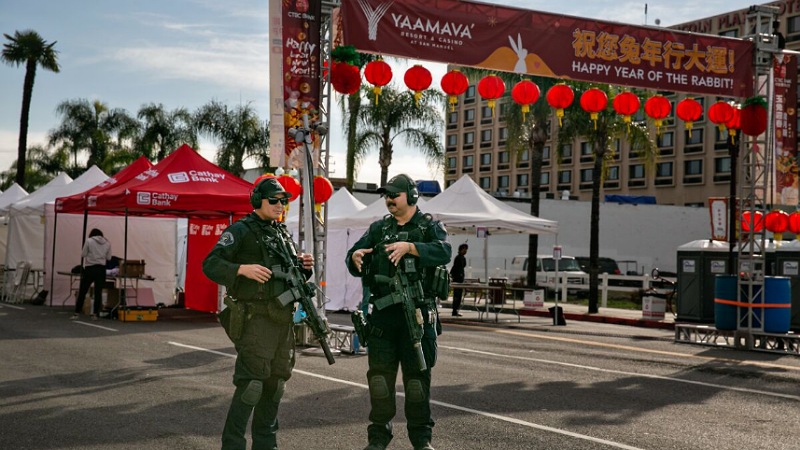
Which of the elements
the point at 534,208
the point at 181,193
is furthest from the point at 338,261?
the point at 534,208

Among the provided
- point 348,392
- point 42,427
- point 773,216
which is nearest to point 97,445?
point 42,427

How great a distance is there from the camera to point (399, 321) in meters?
6.48

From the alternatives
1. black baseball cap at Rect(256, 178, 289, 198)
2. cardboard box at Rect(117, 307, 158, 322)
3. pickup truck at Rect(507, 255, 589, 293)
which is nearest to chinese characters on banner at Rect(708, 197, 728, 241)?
pickup truck at Rect(507, 255, 589, 293)

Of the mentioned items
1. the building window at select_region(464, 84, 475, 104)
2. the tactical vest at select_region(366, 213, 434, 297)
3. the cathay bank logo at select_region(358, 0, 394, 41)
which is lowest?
the tactical vest at select_region(366, 213, 434, 297)

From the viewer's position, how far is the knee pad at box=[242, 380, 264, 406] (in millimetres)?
6043

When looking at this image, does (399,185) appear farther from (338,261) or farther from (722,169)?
(722,169)

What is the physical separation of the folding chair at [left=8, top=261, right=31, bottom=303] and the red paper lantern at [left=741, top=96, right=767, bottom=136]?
1917cm

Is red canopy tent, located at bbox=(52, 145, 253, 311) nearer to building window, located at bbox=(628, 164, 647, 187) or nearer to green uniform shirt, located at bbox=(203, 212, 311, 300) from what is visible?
green uniform shirt, located at bbox=(203, 212, 311, 300)

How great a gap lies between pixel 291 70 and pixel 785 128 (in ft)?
32.6

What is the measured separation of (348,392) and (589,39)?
9687 millimetres

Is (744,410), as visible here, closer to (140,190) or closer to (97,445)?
(97,445)

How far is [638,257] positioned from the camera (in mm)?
55344

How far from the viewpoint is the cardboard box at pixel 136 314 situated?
63.2 ft

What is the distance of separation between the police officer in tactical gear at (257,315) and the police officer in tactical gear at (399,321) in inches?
24.0
